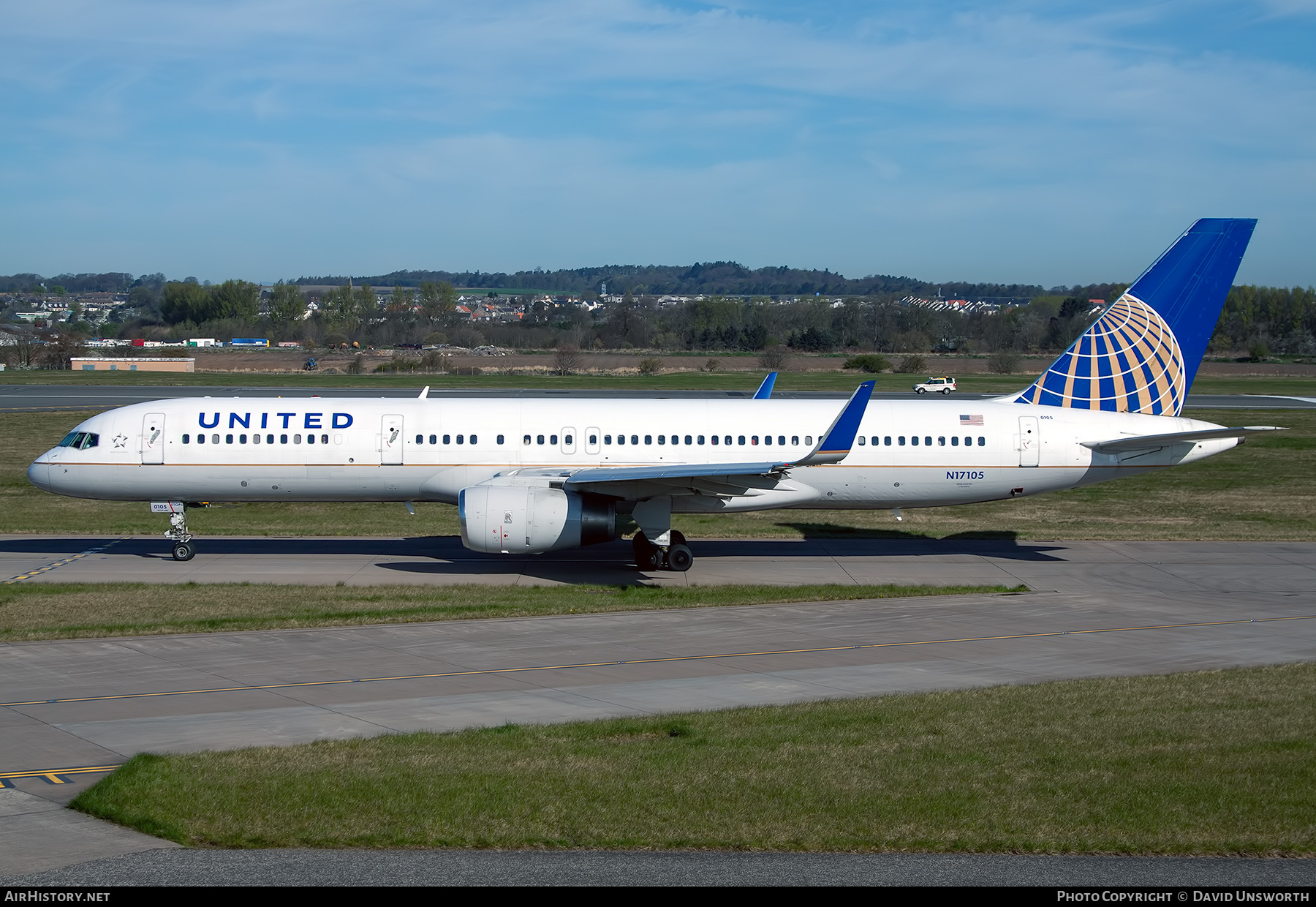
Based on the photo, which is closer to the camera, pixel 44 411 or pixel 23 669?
pixel 23 669

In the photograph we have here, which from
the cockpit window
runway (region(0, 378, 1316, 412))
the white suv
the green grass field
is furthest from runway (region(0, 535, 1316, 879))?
the white suv

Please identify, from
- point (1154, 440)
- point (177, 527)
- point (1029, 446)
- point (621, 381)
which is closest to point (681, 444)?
point (1029, 446)

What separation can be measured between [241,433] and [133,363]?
9036cm

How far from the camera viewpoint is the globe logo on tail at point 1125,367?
95.7ft

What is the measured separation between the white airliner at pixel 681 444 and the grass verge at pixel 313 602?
8.23 feet

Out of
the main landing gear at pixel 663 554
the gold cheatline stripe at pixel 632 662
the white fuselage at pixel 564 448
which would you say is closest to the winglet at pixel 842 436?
the white fuselage at pixel 564 448

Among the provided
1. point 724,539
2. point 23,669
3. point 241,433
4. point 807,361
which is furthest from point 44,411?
point 807,361

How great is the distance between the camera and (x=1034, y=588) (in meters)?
25.5

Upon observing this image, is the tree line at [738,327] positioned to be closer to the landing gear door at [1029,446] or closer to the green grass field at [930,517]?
the green grass field at [930,517]

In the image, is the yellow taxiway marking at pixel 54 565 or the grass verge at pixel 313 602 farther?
the yellow taxiway marking at pixel 54 565

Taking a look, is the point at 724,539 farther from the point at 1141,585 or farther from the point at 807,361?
the point at 807,361

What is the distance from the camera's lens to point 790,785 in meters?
11.9

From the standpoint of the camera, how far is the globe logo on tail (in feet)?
95.7

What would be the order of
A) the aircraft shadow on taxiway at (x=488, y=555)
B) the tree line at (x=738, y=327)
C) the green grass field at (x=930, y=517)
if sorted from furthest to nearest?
the tree line at (x=738, y=327), the green grass field at (x=930, y=517), the aircraft shadow on taxiway at (x=488, y=555)
